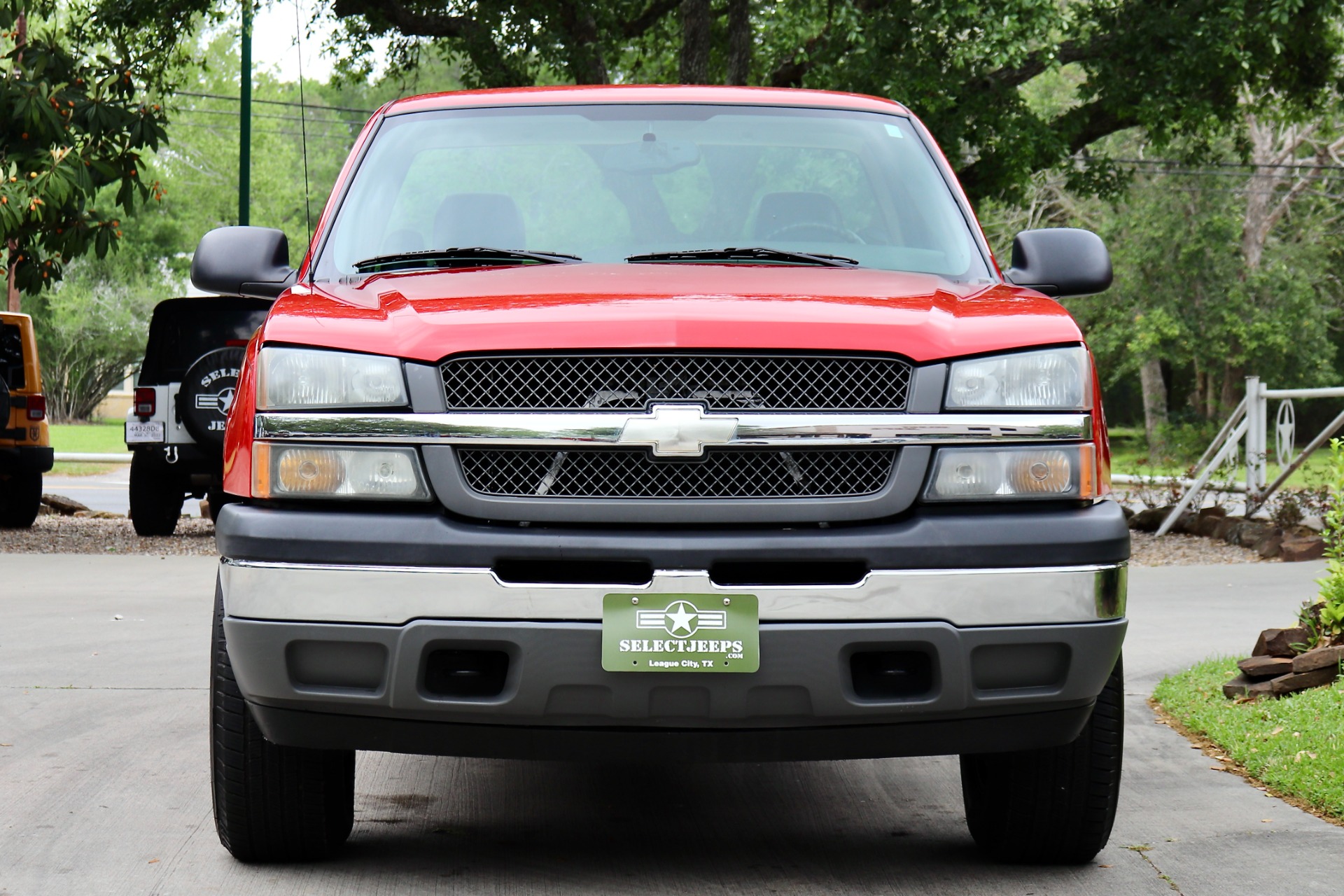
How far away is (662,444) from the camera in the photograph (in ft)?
10.7

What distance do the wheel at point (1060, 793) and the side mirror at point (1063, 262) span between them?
1.07 metres

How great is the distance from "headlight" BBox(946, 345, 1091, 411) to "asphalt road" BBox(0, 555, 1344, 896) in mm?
1198

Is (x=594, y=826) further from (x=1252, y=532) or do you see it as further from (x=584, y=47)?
(x=584, y=47)

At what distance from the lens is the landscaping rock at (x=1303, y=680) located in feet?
18.9

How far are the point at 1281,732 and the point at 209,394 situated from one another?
8630 millimetres

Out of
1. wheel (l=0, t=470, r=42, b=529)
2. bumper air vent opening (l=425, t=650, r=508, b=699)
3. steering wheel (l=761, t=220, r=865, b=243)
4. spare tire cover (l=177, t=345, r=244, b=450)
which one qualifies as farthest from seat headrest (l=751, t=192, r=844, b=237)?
wheel (l=0, t=470, r=42, b=529)

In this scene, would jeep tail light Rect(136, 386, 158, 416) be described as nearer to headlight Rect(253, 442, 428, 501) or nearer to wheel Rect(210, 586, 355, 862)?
wheel Rect(210, 586, 355, 862)

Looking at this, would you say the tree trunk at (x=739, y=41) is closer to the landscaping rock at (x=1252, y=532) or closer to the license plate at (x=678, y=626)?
the landscaping rock at (x=1252, y=532)

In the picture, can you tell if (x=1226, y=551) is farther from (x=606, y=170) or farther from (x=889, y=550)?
(x=889, y=550)

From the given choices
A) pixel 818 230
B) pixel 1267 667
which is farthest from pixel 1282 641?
pixel 818 230

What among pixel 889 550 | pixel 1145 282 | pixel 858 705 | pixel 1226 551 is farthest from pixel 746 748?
pixel 1145 282

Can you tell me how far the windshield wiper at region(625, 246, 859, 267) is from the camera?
4117 mm

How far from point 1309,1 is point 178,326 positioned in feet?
33.9

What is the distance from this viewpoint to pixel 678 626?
3180 millimetres
